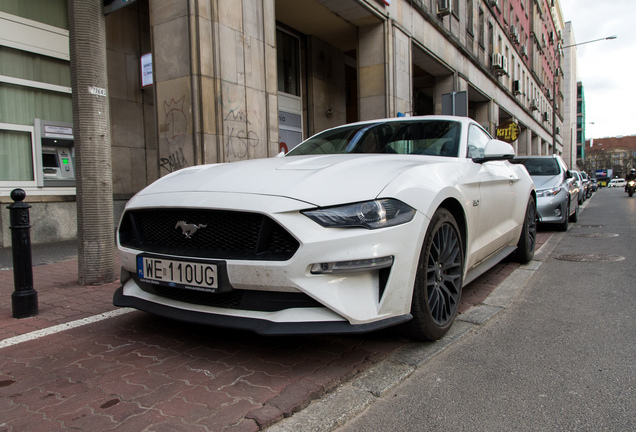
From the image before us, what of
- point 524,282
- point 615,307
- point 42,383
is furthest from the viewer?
point 524,282

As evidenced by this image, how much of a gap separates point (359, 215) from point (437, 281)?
0.87 meters

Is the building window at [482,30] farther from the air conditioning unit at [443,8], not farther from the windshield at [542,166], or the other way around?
the windshield at [542,166]

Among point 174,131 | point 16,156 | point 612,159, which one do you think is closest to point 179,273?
point 174,131

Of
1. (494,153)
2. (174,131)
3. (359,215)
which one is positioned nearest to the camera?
(359,215)

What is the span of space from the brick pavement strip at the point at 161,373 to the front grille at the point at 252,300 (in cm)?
35

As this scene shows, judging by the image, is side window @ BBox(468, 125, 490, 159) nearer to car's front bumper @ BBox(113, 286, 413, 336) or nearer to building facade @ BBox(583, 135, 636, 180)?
car's front bumper @ BBox(113, 286, 413, 336)

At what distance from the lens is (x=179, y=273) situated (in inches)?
96.3

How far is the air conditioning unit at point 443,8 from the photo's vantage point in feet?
55.0

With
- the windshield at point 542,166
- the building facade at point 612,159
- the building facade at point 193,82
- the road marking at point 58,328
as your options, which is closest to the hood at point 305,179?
the road marking at point 58,328

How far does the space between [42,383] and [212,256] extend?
42.4 inches

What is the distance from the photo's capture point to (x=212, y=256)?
2385mm

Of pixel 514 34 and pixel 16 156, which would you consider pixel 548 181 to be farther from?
pixel 514 34

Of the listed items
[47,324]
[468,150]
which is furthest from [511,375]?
[47,324]

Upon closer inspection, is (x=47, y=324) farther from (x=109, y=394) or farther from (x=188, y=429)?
(x=188, y=429)
